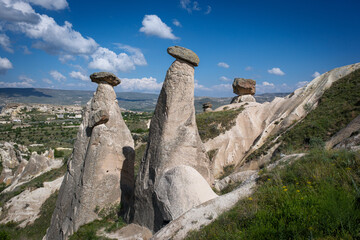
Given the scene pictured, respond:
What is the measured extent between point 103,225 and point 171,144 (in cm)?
354

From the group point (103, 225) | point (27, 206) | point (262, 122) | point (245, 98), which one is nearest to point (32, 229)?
point (27, 206)

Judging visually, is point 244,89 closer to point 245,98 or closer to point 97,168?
point 245,98

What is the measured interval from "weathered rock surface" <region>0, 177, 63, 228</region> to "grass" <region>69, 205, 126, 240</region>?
7566 mm

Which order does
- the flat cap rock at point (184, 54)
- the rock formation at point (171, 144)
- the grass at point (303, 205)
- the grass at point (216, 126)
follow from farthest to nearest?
the grass at point (216, 126) < the flat cap rock at point (184, 54) < the rock formation at point (171, 144) < the grass at point (303, 205)

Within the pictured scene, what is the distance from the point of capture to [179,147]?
22.3 feet

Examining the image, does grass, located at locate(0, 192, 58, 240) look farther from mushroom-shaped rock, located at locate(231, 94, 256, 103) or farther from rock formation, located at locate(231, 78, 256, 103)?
rock formation, located at locate(231, 78, 256, 103)

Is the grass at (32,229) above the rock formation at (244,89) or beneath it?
beneath

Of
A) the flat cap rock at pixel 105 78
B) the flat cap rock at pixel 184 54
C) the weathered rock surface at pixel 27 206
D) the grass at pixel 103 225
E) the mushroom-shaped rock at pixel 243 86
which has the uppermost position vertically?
the mushroom-shaped rock at pixel 243 86

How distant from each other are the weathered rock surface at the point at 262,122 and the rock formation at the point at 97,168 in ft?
28.1

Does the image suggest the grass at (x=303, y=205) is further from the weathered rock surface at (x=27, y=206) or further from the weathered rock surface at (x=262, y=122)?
the weathered rock surface at (x=27, y=206)

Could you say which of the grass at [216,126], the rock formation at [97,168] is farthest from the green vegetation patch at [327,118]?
the rock formation at [97,168]

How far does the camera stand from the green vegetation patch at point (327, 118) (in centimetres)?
1199

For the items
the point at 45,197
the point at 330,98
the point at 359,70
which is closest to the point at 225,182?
the point at 330,98

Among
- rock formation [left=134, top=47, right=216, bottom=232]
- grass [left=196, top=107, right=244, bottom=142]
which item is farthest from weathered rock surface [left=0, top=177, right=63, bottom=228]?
grass [left=196, top=107, right=244, bottom=142]
